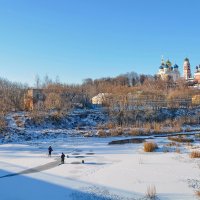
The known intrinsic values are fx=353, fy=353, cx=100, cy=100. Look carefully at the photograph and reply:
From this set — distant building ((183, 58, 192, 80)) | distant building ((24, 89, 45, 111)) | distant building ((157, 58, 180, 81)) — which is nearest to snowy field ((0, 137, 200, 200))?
distant building ((24, 89, 45, 111))

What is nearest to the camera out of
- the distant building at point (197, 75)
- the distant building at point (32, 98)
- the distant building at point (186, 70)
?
the distant building at point (32, 98)

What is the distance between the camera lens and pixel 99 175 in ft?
41.1

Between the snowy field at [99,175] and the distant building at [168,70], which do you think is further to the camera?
the distant building at [168,70]

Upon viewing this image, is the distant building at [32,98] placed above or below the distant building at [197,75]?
below

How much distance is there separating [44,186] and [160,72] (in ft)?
311

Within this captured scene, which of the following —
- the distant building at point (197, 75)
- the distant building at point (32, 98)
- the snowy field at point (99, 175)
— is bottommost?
the snowy field at point (99, 175)

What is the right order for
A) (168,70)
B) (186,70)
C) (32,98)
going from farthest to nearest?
(186,70) → (168,70) → (32,98)

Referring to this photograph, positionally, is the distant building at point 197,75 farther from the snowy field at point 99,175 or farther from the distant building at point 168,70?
the snowy field at point 99,175

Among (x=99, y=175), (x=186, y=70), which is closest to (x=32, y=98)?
(x=99, y=175)

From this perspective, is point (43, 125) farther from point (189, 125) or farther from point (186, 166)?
point (186, 166)

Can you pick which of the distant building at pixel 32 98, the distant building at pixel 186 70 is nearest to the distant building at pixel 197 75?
the distant building at pixel 186 70

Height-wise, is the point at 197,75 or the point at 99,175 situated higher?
the point at 197,75

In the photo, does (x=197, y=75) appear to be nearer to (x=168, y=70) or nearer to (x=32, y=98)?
(x=168, y=70)

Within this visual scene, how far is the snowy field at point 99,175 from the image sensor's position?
10312mm
